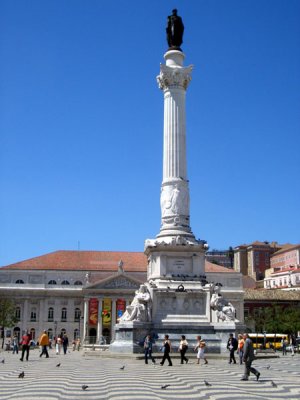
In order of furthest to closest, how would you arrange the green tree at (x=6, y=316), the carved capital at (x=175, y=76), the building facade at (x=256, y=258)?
the building facade at (x=256, y=258) → the green tree at (x=6, y=316) → the carved capital at (x=175, y=76)

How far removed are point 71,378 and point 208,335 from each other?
579 inches

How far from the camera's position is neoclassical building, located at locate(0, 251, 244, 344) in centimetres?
8638

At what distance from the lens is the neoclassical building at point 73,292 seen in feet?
283

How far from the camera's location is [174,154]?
35469mm

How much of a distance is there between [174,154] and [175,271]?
7963 mm

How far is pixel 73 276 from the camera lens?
90.5 metres

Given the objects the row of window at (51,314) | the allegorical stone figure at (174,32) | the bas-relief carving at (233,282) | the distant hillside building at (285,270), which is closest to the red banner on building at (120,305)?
the row of window at (51,314)

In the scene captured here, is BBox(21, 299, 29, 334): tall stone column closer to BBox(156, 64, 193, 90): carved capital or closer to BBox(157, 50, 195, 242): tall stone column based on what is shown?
BBox(157, 50, 195, 242): tall stone column

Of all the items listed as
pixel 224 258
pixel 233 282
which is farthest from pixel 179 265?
pixel 224 258

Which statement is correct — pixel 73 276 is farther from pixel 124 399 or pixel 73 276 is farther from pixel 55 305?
pixel 124 399

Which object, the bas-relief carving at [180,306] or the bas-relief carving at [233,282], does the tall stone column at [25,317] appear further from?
the bas-relief carving at [180,306]

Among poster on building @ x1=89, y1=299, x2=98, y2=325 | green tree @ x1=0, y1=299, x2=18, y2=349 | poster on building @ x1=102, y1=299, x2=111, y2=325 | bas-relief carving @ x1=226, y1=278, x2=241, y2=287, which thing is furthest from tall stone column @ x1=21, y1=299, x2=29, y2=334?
bas-relief carving @ x1=226, y1=278, x2=241, y2=287

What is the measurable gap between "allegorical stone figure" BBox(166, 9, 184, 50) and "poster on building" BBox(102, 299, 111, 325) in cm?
5665

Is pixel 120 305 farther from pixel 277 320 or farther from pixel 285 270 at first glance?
pixel 285 270
